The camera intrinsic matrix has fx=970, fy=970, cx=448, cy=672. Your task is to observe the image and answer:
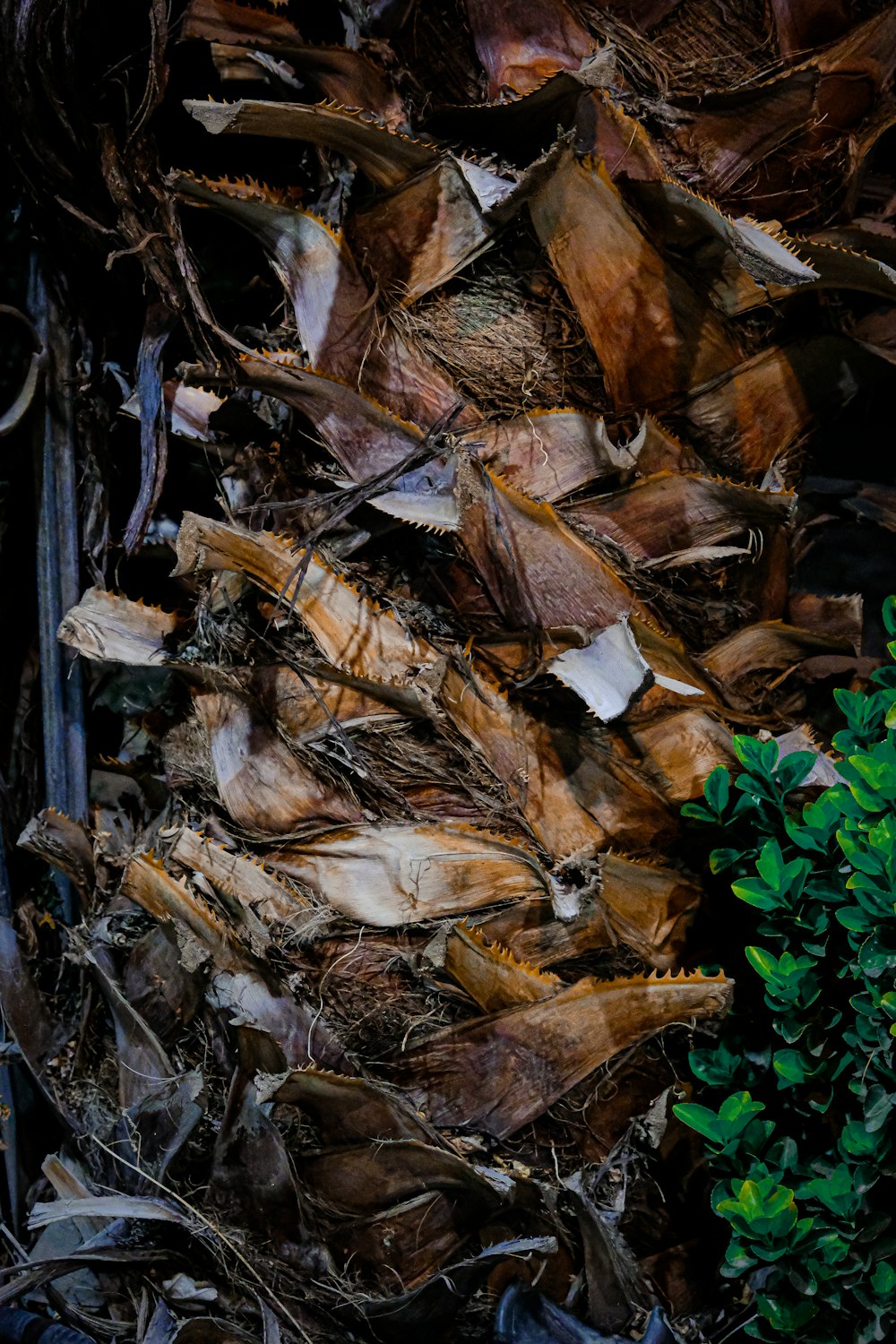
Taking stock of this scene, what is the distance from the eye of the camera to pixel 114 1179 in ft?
3.01

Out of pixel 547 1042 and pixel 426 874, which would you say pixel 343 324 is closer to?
pixel 426 874

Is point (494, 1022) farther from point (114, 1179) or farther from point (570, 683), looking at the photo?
point (114, 1179)

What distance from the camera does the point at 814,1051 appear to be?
0.74 m

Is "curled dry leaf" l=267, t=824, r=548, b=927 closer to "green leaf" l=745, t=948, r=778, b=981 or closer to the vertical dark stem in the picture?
"green leaf" l=745, t=948, r=778, b=981

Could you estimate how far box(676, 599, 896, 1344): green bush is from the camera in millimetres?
684

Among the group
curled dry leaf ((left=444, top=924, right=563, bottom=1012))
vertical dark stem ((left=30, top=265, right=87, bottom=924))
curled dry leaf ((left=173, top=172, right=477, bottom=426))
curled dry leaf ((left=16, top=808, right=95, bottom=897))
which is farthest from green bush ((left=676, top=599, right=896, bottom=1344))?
vertical dark stem ((left=30, top=265, right=87, bottom=924))

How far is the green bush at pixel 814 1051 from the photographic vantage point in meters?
0.68

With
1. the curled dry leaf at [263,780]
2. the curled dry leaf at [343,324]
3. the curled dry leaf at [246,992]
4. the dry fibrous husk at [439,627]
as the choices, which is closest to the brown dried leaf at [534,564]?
the dry fibrous husk at [439,627]

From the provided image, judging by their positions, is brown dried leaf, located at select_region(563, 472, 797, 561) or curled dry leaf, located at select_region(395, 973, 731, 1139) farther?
brown dried leaf, located at select_region(563, 472, 797, 561)

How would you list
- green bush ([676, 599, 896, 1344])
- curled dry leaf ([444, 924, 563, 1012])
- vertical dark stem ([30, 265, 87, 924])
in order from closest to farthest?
green bush ([676, 599, 896, 1344]), curled dry leaf ([444, 924, 563, 1012]), vertical dark stem ([30, 265, 87, 924])

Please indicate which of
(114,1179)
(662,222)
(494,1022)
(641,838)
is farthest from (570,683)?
(114,1179)

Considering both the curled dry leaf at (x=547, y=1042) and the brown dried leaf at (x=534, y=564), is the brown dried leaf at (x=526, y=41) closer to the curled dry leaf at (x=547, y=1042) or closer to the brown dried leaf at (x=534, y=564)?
the brown dried leaf at (x=534, y=564)

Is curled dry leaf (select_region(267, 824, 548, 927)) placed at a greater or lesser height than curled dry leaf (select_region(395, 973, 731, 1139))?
greater

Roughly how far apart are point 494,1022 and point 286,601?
1.32ft
